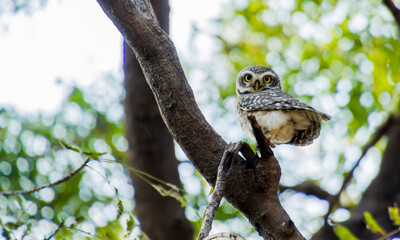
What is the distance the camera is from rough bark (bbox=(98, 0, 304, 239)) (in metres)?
2.26

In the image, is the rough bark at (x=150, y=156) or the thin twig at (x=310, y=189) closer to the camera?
the rough bark at (x=150, y=156)

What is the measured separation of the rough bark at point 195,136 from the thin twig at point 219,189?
0.11 meters

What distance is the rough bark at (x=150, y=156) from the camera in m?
4.42

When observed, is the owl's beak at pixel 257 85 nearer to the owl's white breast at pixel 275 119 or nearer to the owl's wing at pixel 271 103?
the owl's wing at pixel 271 103

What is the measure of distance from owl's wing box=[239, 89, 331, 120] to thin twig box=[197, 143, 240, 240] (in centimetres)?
106

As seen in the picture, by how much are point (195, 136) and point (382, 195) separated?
10.3 feet

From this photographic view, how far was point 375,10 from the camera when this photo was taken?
225 inches

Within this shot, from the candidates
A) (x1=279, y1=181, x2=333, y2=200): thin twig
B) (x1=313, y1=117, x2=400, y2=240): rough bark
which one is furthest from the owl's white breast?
(x1=279, y1=181, x2=333, y2=200): thin twig

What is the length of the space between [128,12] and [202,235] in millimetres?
1061

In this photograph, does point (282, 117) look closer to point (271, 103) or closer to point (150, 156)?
point (271, 103)

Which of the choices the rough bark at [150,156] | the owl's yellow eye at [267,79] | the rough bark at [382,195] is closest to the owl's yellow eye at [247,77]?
the owl's yellow eye at [267,79]

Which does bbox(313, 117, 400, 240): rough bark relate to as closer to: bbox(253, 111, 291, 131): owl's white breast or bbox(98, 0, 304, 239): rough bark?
bbox(253, 111, 291, 131): owl's white breast

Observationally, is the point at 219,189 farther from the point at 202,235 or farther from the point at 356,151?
the point at 356,151

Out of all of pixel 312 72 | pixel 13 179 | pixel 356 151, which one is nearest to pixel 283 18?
pixel 312 72
